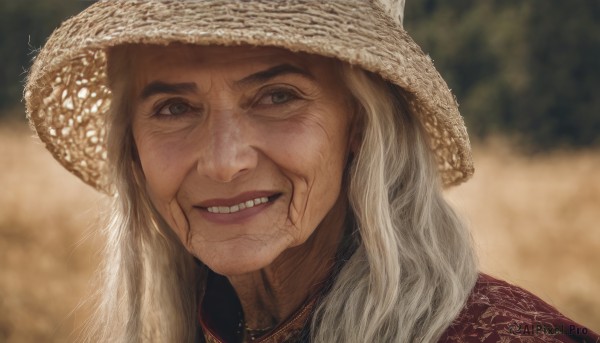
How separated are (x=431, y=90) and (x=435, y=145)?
0.32 m

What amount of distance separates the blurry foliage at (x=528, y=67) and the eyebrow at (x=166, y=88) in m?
14.1

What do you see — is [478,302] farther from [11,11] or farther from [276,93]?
[11,11]

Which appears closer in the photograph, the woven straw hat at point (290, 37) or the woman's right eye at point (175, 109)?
the woven straw hat at point (290, 37)

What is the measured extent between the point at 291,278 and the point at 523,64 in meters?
14.7

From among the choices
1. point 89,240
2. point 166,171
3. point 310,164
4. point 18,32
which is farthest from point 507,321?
point 18,32

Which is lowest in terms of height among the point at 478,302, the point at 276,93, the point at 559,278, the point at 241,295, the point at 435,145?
the point at 559,278

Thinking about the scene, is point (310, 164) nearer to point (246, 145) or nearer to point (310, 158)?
point (310, 158)

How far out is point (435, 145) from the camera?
2.61 metres

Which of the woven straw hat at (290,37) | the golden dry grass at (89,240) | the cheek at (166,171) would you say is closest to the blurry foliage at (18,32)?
the golden dry grass at (89,240)

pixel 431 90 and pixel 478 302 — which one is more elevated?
pixel 431 90

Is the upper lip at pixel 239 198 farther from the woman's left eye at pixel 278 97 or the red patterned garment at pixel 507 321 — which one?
the red patterned garment at pixel 507 321

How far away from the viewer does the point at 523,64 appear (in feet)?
53.8

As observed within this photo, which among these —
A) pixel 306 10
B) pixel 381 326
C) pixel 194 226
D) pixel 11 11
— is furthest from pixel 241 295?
pixel 11 11

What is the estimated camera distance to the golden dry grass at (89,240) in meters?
6.16
